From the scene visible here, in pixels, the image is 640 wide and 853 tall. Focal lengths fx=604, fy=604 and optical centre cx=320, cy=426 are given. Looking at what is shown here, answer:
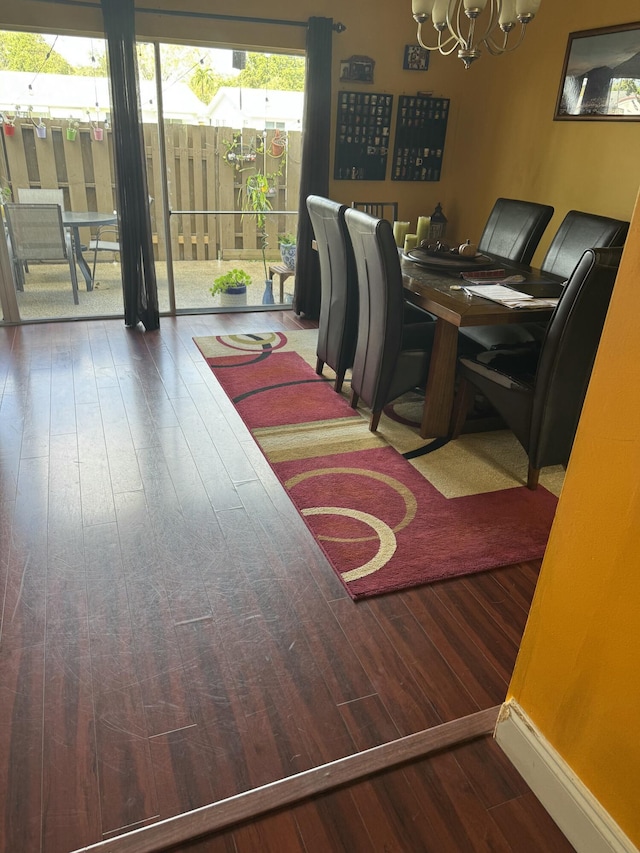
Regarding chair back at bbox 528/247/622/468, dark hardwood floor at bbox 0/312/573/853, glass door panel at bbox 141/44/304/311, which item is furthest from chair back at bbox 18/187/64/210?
chair back at bbox 528/247/622/468

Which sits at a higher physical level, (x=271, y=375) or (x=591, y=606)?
(x=591, y=606)

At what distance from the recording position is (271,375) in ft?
12.4

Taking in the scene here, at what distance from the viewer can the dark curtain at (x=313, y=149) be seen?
4309mm

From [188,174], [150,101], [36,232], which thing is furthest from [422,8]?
[36,232]

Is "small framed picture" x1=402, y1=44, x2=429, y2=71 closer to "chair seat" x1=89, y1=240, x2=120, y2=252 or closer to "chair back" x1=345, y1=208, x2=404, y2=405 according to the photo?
"chair back" x1=345, y1=208, x2=404, y2=405

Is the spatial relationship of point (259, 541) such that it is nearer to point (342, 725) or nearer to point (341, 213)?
point (342, 725)

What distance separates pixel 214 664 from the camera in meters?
1.73

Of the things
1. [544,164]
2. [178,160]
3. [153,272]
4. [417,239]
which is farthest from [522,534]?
[178,160]

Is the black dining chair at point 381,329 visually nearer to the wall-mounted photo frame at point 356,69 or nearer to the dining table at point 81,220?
the wall-mounted photo frame at point 356,69

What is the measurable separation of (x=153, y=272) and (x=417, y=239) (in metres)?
2.03

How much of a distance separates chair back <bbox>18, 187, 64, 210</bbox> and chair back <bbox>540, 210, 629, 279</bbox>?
3.42 m

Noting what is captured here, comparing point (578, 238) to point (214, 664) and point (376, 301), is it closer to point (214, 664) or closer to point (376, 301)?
point (376, 301)

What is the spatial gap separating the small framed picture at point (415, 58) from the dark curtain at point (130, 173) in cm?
201

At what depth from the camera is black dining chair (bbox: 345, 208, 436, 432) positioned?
2707 millimetres
